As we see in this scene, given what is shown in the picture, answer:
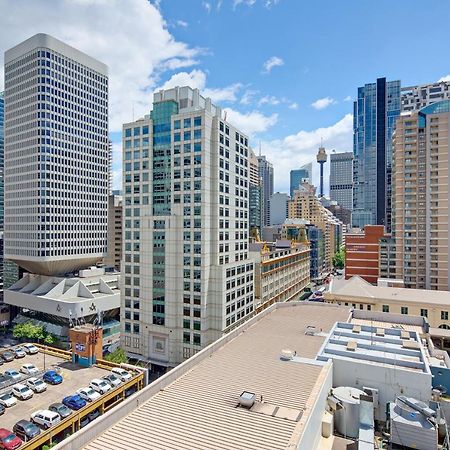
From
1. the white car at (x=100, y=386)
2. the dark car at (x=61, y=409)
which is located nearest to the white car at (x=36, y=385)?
the dark car at (x=61, y=409)

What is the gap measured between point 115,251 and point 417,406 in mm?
142738

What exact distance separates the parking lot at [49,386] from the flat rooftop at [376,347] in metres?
35.7

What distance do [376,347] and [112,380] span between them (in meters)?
37.1

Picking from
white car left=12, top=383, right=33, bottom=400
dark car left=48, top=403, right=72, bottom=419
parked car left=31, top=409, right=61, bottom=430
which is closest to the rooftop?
dark car left=48, top=403, right=72, bottom=419

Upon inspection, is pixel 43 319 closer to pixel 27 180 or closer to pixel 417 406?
pixel 27 180

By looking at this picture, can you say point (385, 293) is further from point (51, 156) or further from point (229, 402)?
point (51, 156)

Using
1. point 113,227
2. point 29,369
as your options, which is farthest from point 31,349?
point 113,227

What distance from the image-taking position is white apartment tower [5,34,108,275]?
11238cm

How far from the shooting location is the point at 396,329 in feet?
157

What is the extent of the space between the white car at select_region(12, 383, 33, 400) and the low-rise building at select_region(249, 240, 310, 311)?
52628mm

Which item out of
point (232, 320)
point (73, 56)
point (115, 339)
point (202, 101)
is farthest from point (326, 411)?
point (73, 56)

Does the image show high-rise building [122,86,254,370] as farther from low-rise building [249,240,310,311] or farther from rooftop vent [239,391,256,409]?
rooftop vent [239,391,256,409]

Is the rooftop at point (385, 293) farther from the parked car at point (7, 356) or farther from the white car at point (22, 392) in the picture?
the parked car at point (7, 356)

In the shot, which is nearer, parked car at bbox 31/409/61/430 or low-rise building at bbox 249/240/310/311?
parked car at bbox 31/409/61/430
